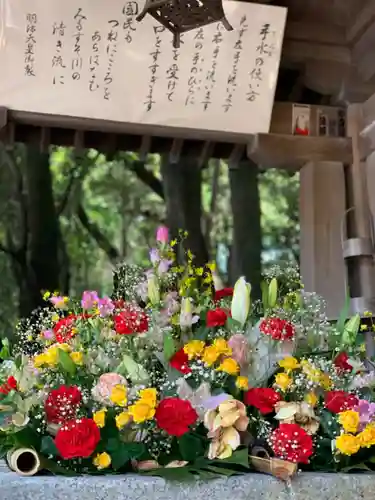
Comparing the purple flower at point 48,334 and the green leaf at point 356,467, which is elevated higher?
the purple flower at point 48,334

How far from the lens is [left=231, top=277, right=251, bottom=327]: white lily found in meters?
1.53

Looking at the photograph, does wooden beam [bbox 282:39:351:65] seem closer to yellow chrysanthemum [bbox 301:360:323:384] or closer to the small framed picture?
the small framed picture

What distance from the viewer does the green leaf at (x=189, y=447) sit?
1331mm

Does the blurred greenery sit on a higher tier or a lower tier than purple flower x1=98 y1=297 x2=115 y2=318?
higher

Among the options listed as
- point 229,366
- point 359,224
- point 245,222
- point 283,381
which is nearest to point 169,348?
point 229,366

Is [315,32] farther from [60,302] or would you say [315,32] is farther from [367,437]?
[367,437]

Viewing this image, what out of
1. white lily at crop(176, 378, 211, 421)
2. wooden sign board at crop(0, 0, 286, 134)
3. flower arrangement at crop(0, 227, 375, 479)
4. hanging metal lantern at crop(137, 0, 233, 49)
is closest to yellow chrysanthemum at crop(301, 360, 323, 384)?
flower arrangement at crop(0, 227, 375, 479)

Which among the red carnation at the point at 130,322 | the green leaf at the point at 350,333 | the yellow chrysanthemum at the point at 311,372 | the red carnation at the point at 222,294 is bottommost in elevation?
the yellow chrysanthemum at the point at 311,372

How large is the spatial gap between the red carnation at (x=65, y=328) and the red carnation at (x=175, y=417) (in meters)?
0.37

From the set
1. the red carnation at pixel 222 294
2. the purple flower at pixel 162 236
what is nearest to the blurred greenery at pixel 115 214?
the red carnation at pixel 222 294

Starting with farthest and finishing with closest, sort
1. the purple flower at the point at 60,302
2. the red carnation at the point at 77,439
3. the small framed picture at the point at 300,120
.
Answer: the small framed picture at the point at 300,120 → the purple flower at the point at 60,302 → the red carnation at the point at 77,439

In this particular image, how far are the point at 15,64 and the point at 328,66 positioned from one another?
4.48 feet

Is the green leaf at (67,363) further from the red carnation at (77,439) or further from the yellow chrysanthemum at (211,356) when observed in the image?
the yellow chrysanthemum at (211,356)

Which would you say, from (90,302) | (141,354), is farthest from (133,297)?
A: (141,354)
